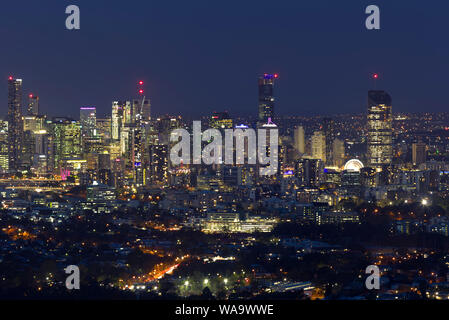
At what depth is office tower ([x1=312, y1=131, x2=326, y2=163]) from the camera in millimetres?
32188

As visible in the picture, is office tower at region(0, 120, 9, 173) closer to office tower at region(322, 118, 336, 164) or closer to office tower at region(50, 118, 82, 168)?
office tower at region(50, 118, 82, 168)

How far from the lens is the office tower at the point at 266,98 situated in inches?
1309

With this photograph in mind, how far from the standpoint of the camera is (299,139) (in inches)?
1294

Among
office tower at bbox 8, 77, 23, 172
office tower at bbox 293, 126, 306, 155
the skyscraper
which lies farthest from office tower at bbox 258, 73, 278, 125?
office tower at bbox 8, 77, 23, 172

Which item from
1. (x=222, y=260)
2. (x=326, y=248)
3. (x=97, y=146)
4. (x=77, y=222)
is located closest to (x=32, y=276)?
(x=222, y=260)

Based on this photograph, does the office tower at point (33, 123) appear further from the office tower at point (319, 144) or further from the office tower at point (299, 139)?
the office tower at point (319, 144)

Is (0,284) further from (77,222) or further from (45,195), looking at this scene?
(45,195)

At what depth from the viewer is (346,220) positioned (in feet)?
58.5

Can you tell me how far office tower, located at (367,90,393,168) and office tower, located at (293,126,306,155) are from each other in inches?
90.3


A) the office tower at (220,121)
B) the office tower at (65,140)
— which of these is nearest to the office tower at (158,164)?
the office tower at (220,121)

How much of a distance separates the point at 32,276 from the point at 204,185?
15814 millimetres

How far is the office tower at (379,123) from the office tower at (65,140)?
10.2 metres

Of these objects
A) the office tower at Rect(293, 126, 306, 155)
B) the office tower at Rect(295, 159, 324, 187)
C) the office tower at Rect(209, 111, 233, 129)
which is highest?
the office tower at Rect(209, 111, 233, 129)
